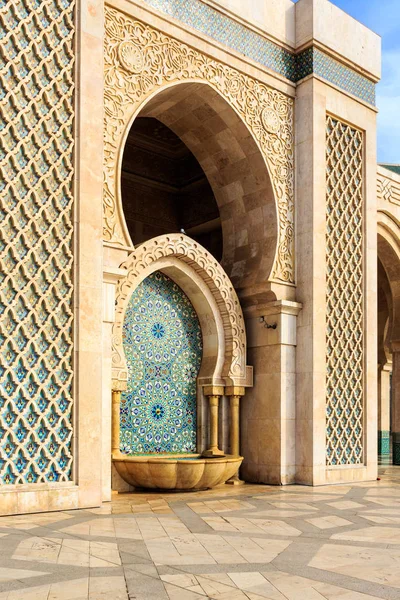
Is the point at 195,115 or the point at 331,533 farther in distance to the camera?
the point at 195,115

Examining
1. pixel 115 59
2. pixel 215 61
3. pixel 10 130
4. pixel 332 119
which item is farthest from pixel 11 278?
pixel 332 119

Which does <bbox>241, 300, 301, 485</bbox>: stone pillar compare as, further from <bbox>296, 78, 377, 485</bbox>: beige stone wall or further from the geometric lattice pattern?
the geometric lattice pattern

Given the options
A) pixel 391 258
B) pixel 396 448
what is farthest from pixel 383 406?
pixel 391 258

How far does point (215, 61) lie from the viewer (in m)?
6.29

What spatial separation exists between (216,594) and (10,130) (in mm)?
3298

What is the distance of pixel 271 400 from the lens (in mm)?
6543

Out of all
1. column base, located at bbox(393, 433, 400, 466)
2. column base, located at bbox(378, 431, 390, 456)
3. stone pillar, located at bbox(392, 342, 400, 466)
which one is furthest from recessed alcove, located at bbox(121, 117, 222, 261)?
column base, located at bbox(378, 431, 390, 456)

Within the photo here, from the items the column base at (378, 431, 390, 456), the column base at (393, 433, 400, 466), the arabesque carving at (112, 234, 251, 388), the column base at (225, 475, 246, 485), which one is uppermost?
the arabesque carving at (112, 234, 251, 388)

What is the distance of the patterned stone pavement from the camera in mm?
2701

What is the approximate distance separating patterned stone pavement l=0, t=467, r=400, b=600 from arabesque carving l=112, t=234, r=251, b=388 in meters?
1.41

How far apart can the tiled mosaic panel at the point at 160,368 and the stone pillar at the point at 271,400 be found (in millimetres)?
566

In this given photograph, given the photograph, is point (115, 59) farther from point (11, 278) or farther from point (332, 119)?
point (332, 119)

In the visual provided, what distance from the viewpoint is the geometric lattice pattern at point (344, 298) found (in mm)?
6762

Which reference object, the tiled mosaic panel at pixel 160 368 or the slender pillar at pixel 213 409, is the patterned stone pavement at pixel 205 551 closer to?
the tiled mosaic panel at pixel 160 368
